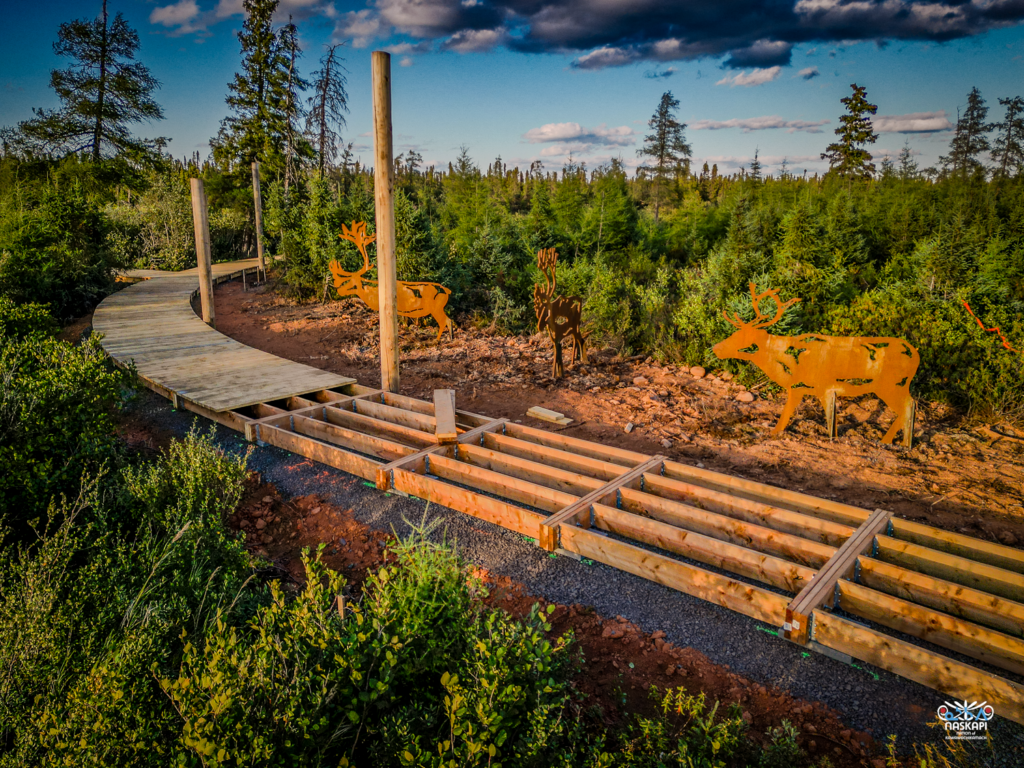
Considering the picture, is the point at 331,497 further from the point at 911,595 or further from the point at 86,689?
the point at 911,595

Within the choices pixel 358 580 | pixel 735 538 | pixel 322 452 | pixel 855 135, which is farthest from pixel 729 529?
pixel 855 135

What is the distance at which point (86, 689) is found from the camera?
2000mm

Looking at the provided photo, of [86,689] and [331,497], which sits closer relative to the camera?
[86,689]

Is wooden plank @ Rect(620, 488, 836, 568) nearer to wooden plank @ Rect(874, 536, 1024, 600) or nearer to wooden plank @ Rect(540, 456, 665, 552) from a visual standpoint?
wooden plank @ Rect(540, 456, 665, 552)

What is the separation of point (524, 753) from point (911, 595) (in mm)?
2809

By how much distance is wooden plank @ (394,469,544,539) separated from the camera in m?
4.29

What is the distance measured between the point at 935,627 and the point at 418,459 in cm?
384

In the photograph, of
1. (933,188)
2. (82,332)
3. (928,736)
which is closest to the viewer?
(928,736)

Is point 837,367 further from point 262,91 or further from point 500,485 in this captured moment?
point 262,91

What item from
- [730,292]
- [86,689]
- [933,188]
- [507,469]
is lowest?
[507,469]

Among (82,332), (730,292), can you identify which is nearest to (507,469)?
(730,292)

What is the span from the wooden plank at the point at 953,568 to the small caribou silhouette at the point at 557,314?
493 cm

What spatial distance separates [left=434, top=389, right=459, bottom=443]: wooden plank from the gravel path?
2.59 ft

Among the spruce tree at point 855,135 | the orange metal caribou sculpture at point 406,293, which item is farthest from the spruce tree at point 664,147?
the orange metal caribou sculpture at point 406,293
